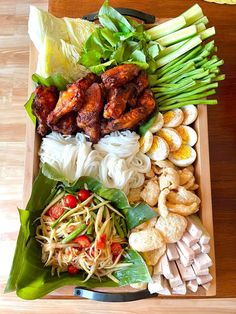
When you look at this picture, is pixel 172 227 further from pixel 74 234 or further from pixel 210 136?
pixel 210 136

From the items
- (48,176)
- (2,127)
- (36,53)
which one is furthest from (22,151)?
(48,176)

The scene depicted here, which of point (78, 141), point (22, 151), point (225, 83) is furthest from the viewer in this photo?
point (22, 151)

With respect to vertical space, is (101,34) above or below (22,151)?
above

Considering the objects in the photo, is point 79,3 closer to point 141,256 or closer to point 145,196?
point 145,196

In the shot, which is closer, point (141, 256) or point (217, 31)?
point (141, 256)

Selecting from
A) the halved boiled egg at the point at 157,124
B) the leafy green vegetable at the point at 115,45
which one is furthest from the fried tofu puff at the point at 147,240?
the leafy green vegetable at the point at 115,45

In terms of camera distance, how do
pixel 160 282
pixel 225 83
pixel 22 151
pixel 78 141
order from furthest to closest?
1. pixel 22 151
2. pixel 225 83
3. pixel 78 141
4. pixel 160 282

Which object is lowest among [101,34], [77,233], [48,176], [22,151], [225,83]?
[22,151]
